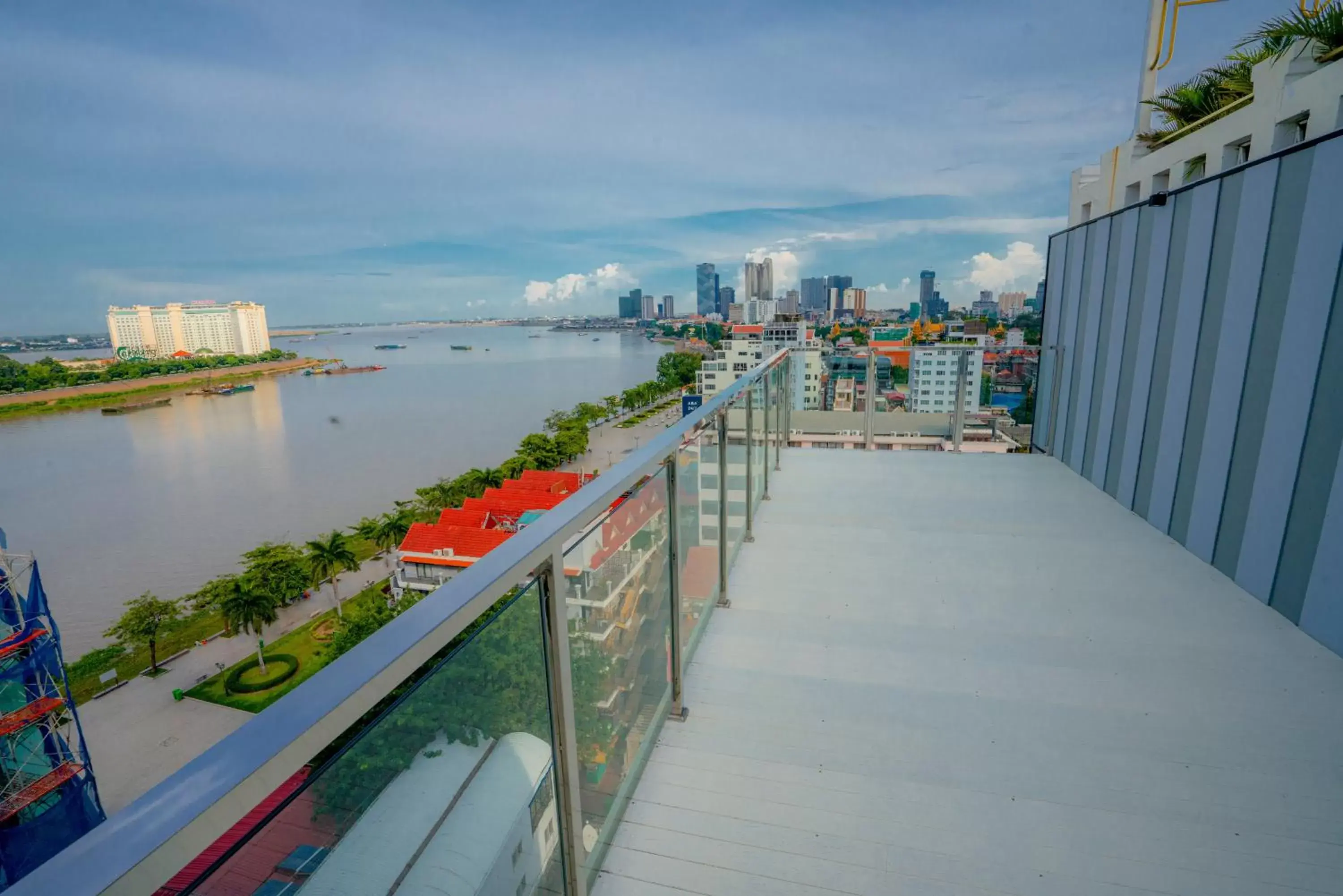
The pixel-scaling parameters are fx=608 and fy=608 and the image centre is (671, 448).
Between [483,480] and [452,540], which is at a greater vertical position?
[452,540]

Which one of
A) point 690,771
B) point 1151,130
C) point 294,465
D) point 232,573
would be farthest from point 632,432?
point 690,771

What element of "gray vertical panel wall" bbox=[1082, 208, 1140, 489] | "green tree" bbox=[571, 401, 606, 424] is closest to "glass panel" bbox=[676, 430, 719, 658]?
"gray vertical panel wall" bbox=[1082, 208, 1140, 489]

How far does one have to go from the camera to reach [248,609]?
17.9 meters

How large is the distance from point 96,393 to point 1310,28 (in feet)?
314

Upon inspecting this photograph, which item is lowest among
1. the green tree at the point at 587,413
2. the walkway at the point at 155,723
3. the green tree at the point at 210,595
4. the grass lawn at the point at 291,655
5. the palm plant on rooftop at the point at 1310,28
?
the walkway at the point at 155,723

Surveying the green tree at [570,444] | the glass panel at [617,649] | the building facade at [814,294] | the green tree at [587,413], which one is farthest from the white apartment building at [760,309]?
the glass panel at [617,649]

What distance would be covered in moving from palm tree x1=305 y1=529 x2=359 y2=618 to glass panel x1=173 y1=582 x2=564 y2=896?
22.0 meters

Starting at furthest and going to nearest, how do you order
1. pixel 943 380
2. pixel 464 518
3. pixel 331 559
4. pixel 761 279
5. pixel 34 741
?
1. pixel 761 279
2. pixel 464 518
3. pixel 331 559
4. pixel 34 741
5. pixel 943 380

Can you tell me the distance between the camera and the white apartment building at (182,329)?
106812 mm

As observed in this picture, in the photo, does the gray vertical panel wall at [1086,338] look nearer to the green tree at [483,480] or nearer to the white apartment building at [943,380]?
the white apartment building at [943,380]

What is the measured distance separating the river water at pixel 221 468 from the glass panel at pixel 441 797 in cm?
2591

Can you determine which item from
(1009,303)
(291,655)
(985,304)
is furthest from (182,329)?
(985,304)

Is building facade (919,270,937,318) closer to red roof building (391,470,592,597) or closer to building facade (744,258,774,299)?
building facade (744,258,774,299)

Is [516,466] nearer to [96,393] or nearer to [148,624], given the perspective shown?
[148,624]
